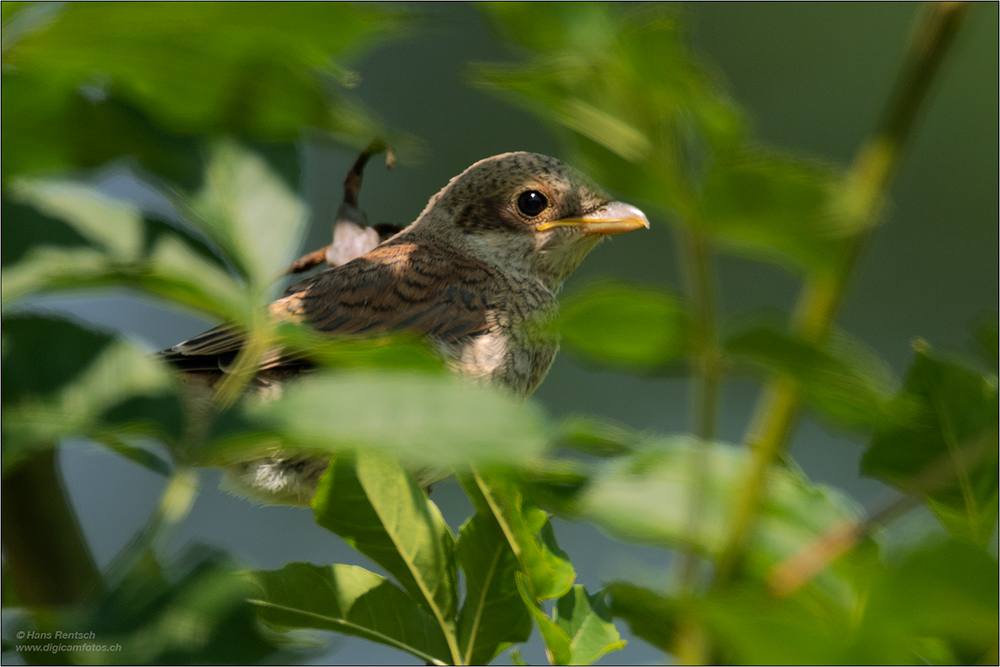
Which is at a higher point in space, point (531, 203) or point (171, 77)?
point (531, 203)

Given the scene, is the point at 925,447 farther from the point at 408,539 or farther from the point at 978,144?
the point at 978,144

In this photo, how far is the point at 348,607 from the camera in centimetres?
113

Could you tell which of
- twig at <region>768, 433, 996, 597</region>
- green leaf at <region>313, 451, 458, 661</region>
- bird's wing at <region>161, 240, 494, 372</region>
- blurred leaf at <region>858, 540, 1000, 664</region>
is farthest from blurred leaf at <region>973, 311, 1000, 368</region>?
bird's wing at <region>161, 240, 494, 372</region>

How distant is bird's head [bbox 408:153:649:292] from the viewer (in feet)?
9.70

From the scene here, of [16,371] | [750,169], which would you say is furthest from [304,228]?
[750,169]

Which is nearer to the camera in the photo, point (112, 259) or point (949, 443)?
point (112, 259)

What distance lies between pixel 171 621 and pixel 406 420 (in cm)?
23

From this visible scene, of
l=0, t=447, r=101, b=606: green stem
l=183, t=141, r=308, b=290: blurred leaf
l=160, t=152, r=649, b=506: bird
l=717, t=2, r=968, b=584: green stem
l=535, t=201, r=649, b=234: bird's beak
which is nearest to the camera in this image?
l=717, t=2, r=968, b=584: green stem

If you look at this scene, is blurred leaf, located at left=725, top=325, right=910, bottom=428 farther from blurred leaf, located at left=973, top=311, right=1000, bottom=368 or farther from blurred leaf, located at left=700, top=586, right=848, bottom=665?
blurred leaf, located at left=973, top=311, right=1000, bottom=368

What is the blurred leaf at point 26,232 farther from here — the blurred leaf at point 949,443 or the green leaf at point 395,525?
the blurred leaf at point 949,443

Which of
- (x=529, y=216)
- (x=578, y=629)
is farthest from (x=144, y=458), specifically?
(x=529, y=216)

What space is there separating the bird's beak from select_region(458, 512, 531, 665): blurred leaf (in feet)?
5.83

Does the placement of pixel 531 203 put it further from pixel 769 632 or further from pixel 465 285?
pixel 769 632

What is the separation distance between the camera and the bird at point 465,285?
85.7 inches
